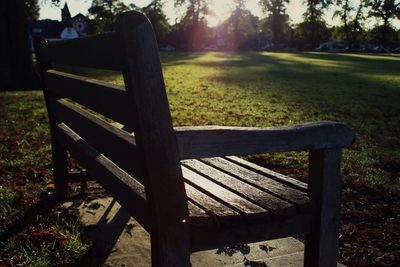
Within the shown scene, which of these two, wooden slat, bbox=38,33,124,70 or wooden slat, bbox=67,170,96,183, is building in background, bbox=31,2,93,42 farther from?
wooden slat, bbox=38,33,124,70

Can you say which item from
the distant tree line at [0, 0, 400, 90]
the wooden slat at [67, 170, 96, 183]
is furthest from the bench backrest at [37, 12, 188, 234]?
the distant tree line at [0, 0, 400, 90]

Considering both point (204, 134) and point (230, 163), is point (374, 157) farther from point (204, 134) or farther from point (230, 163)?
point (204, 134)

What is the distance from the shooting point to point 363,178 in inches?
192

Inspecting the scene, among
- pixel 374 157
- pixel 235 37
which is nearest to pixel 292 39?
pixel 235 37

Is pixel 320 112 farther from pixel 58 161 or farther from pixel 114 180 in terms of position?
pixel 114 180

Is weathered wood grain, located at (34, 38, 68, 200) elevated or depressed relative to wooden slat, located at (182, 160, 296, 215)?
depressed

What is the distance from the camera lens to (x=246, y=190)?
2.17 m

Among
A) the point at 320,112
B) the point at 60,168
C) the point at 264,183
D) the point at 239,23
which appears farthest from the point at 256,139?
the point at 239,23

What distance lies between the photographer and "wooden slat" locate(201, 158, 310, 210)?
1983 millimetres

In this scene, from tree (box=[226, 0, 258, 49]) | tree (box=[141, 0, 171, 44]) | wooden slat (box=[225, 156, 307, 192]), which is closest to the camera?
wooden slat (box=[225, 156, 307, 192])

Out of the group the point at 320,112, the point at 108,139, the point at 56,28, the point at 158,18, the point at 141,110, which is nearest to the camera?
the point at 141,110

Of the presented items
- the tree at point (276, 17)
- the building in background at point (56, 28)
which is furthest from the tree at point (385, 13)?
the building in background at point (56, 28)

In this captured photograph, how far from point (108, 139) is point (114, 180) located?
10.4 inches

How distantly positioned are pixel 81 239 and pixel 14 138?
4.23 meters
